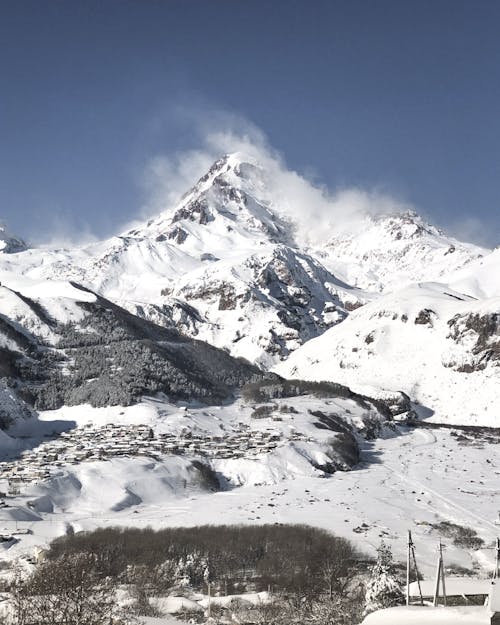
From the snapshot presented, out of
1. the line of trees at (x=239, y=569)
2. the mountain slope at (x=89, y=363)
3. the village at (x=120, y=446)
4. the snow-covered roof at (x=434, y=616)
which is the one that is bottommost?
the line of trees at (x=239, y=569)

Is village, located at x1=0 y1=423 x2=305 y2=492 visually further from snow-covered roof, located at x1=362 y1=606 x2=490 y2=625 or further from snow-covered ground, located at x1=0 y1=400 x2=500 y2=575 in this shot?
snow-covered roof, located at x1=362 y1=606 x2=490 y2=625

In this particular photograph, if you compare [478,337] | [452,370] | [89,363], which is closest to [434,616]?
[89,363]

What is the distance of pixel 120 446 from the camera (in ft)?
311

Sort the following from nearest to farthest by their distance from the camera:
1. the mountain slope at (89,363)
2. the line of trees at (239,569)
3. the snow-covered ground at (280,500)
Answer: the line of trees at (239,569), the snow-covered ground at (280,500), the mountain slope at (89,363)

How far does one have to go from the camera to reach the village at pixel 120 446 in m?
79.8

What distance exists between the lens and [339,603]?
40250 millimetres

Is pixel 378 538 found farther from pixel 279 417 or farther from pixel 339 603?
pixel 279 417

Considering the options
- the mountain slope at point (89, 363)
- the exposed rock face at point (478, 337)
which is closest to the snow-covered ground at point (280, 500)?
the mountain slope at point (89, 363)

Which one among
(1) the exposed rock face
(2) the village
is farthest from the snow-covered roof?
(1) the exposed rock face

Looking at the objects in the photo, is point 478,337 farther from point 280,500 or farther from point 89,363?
point 280,500

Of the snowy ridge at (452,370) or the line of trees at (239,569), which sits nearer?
the line of trees at (239,569)

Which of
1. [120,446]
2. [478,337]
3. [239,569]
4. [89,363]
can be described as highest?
[478,337]

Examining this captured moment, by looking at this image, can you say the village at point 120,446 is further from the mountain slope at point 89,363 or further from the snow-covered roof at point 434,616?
the snow-covered roof at point 434,616

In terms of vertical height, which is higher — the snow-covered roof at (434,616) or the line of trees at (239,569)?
the snow-covered roof at (434,616)
